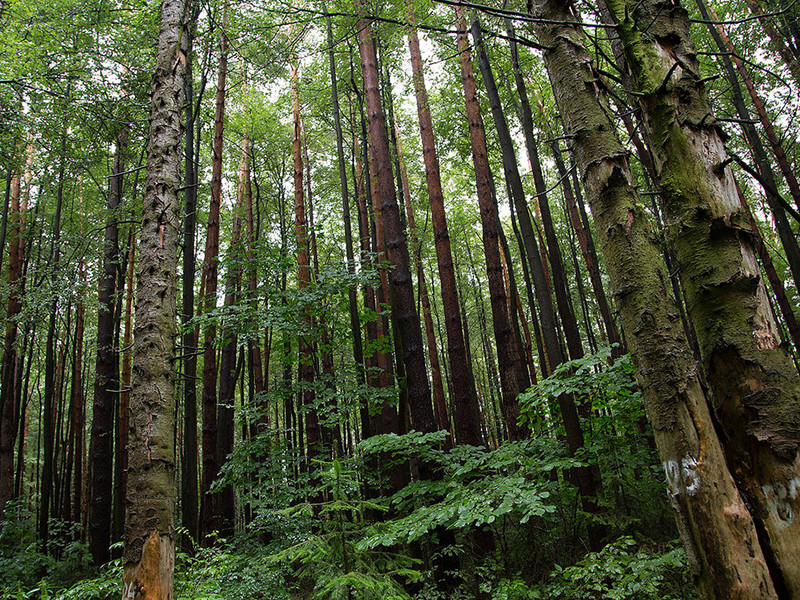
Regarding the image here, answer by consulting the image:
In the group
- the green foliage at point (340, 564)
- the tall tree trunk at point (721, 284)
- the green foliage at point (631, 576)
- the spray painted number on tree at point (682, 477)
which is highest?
the tall tree trunk at point (721, 284)

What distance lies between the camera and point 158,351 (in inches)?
128

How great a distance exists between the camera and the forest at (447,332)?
155cm

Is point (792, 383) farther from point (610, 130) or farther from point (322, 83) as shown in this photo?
point (322, 83)

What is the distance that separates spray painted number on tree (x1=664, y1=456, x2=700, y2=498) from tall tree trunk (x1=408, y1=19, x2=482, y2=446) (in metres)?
4.37

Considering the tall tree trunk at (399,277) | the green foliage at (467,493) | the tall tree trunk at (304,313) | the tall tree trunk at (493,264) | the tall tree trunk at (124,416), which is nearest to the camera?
the green foliage at (467,493)

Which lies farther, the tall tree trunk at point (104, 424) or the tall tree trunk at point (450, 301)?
the tall tree trunk at point (104, 424)

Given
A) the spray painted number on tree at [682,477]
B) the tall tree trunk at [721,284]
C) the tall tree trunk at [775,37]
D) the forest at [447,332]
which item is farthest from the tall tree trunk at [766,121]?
the spray painted number on tree at [682,477]

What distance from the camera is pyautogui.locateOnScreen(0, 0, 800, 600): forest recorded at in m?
1.55

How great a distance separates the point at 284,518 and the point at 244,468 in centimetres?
105

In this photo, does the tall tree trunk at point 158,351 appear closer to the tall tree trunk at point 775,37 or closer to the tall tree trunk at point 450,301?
the tall tree trunk at point 450,301

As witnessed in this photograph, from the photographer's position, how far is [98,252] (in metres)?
9.62

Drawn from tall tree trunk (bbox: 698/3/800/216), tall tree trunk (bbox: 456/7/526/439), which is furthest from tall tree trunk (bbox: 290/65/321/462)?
tall tree trunk (bbox: 698/3/800/216)

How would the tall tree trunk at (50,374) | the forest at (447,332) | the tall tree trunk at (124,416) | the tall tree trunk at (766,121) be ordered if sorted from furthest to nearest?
the tall tree trunk at (124,416), the tall tree trunk at (50,374), the tall tree trunk at (766,121), the forest at (447,332)

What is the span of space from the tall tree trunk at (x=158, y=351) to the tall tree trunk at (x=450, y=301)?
8.31 ft
